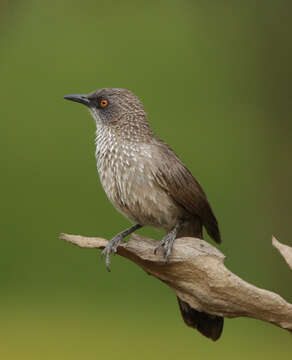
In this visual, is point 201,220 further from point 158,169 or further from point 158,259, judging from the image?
point 158,259

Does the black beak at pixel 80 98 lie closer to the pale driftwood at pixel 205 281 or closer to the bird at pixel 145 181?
the bird at pixel 145 181

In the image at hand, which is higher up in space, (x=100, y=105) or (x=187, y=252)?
(x=100, y=105)

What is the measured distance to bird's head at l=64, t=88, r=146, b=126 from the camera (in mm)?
2840

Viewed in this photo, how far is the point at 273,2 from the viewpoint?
437 cm

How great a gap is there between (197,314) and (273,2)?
2.64 m

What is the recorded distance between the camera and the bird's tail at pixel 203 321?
253 centimetres

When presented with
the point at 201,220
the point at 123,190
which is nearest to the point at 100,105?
the point at 123,190

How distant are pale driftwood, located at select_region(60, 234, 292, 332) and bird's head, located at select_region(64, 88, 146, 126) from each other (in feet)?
2.24

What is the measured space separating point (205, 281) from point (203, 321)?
0.37 metres

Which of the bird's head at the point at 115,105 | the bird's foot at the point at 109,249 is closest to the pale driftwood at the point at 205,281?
the bird's foot at the point at 109,249

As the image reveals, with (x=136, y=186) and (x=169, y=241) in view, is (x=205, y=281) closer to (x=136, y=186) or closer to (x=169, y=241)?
(x=169, y=241)

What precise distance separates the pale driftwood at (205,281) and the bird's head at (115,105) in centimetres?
68

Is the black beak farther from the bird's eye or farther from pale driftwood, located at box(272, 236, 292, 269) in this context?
pale driftwood, located at box(272, 236, 292, 269)

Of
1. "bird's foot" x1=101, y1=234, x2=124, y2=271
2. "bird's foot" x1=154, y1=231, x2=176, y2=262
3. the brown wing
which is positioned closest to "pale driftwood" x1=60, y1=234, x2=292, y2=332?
"bird's foot" x1=154, y1=231, x2=176, y2=262
